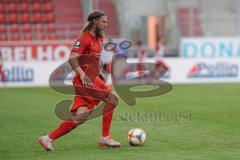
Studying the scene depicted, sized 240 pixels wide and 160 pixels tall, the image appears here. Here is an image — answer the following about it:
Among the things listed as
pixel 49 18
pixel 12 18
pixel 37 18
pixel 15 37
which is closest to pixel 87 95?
pixel 15 37

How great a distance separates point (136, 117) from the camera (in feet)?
51.1

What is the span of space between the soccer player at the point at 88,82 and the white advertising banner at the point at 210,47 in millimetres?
23367

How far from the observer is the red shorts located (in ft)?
33.8

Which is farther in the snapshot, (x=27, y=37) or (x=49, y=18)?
(x=49, y=18)

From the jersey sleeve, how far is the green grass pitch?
4.94 feet

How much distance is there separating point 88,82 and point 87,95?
30 centimetres

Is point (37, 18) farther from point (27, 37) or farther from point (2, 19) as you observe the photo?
point (27, 37)

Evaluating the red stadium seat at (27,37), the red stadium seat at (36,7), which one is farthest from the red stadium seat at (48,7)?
the red stadium seat at (27,37)

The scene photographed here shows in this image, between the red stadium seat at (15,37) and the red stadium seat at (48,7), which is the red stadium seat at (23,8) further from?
the red stadium seat at (15,37)

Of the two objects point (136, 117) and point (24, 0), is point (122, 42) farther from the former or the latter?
point (136, 117)

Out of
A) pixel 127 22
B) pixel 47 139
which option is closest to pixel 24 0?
pixel 127 22

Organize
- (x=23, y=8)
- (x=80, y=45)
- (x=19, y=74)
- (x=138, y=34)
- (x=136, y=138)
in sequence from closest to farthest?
(x=80, y=45), (x=136, y=138), (x=19, y=74), (x=23, y=8), (x=138, y=34)

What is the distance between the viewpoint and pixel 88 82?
33.1 ft

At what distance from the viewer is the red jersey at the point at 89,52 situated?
10211 millimetres
